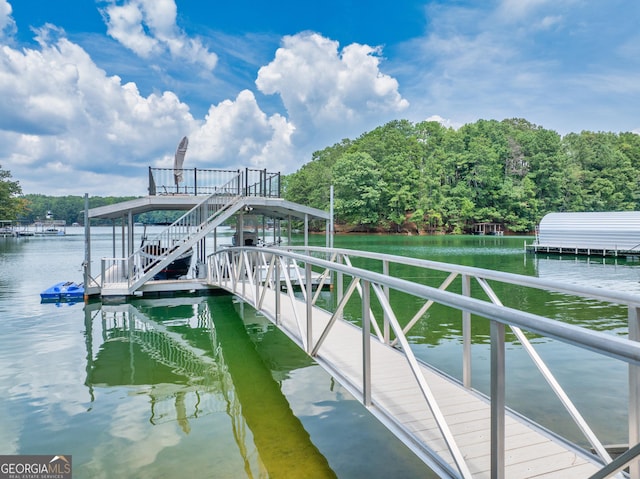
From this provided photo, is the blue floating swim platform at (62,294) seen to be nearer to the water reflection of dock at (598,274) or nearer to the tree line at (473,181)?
the water reflection of dock at (598,274)

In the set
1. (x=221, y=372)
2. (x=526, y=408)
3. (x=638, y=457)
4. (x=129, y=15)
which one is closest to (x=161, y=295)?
(x=221, y=372)

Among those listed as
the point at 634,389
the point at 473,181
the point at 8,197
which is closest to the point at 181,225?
the point at 634,389

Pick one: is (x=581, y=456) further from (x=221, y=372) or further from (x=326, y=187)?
(x=326, y=187)

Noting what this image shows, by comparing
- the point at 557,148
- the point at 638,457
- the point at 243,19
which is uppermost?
the point at 243,19

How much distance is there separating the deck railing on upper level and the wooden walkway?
1145cm

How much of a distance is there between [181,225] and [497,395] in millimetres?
13333

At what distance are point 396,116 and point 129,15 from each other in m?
47.6

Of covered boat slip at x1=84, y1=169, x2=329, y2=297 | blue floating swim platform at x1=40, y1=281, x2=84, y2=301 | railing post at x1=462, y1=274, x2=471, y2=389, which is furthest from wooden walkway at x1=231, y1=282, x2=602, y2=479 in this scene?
blue floating swim platform at x1=40, y1=281, x2=84, y2=301

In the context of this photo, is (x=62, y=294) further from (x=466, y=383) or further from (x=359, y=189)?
(x=359, y=189)

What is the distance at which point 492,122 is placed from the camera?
70875 mm

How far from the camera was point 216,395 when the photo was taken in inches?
242

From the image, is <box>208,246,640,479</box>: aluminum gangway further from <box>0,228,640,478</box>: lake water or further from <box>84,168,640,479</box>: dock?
<box>0,228,640,478</box>: lake water

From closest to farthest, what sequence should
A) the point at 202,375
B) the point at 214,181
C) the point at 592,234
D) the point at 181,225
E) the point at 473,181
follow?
the point at 202,375 < the point at 181,225 < the point at 214,181 < the point at 592,234 < the point at 473,181

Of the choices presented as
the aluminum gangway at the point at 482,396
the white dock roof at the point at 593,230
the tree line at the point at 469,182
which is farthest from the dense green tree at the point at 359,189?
the aluminum gangway at the point at 482,396
